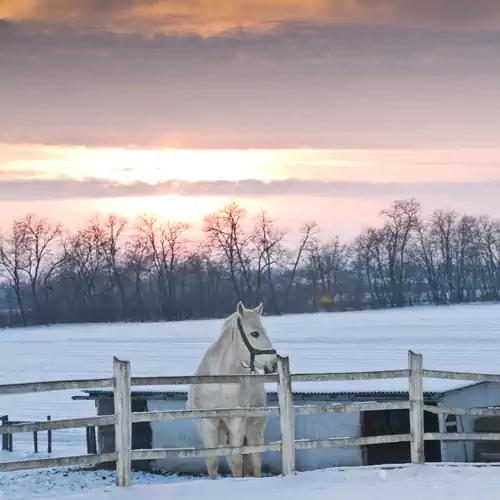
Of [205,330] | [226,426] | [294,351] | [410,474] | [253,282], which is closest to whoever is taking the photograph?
[410,474]

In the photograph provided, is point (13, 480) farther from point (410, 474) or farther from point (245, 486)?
point (410, 474)

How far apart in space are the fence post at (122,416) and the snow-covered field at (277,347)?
3.55 meters

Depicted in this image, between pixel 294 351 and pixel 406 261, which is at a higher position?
pixel 406 261

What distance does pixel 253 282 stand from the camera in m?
90.7

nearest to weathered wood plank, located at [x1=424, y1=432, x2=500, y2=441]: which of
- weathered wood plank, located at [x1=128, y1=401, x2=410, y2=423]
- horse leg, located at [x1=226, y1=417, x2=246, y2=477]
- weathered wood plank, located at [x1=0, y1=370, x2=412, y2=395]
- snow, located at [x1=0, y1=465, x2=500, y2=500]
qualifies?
snow, located at [x1=0, y1=465, x2=500, y2=500]

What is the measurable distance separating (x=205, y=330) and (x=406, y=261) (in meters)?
42.7

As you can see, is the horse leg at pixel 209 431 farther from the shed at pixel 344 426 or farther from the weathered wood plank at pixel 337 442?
the shed at pixel 344 426

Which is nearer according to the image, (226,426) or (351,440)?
(351,440)

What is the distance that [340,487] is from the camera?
8.45 m

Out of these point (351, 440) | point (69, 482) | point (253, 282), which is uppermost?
point (253, 282)

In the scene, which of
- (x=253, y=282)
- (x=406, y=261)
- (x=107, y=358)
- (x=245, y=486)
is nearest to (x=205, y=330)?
(x=107, y=358)

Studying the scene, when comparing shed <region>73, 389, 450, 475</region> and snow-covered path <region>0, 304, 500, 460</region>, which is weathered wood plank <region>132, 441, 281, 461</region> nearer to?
shed <region>73, 389, 450, 475</region>

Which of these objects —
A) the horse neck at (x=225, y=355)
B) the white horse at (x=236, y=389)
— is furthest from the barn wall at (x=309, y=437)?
the horse neck at (x=225, y=355)

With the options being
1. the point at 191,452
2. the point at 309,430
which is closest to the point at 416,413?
the point at 191,452
